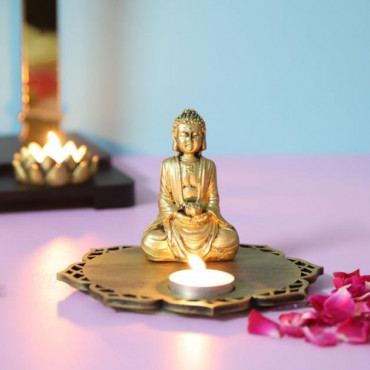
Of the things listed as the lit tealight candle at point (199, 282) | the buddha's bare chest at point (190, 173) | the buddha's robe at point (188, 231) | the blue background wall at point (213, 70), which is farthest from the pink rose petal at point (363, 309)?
the blue background wall at point (213, 70)

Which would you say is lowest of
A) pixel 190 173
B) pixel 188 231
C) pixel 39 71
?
pixel 188 231

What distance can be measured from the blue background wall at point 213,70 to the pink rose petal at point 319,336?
7.97 ft

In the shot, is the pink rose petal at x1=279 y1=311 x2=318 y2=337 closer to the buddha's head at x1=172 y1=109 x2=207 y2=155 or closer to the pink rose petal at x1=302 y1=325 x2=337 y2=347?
the pink rose petal at x1=302 y1=325 x2=337 y2=347

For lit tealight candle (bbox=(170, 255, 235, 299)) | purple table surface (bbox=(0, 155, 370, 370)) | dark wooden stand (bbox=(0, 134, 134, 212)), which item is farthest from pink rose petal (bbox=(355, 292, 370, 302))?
dark wooden stand (bbox=(0, 134, 134, 212))

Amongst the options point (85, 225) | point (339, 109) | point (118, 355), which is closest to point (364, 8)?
point (339, 109)

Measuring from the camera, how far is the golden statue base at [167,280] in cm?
175

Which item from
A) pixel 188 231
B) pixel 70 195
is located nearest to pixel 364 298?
pixel 188 231

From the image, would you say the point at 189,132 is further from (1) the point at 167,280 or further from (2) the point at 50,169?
(2) the point at 50,169

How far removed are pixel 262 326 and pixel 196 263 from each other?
245mm

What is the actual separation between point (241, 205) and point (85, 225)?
57 centimetres

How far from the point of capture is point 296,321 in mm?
1683

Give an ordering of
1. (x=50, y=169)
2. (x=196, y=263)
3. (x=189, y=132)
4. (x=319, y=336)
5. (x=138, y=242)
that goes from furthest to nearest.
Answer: (x=50, y=169), (x=138, y=242), (x=189, y=132), (x=196, y=263), (x=319, y=336)

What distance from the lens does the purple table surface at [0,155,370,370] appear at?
1588mm

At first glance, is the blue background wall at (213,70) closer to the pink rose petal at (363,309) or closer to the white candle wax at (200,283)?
the white candle wax at (200,283)
